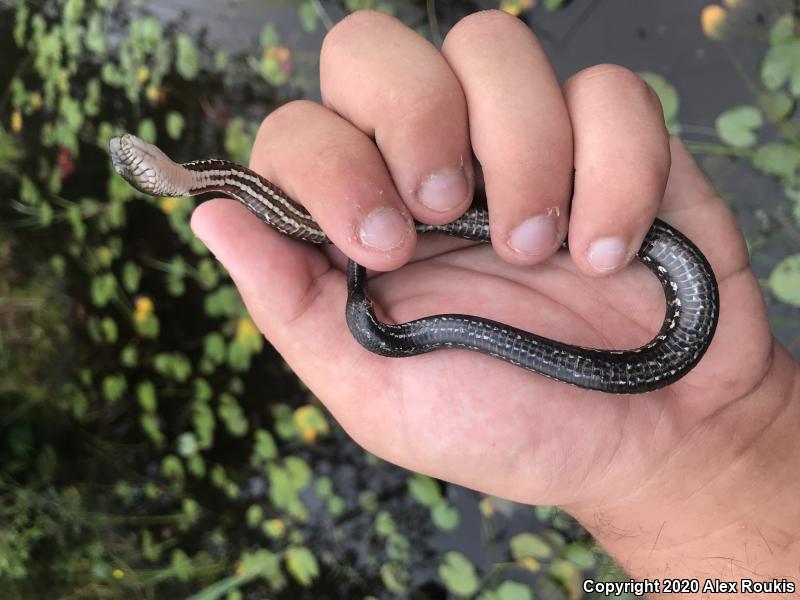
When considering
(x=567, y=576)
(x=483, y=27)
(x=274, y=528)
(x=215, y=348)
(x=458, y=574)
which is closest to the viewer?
(x=483, y=27)

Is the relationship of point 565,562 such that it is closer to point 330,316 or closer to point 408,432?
point 408,432

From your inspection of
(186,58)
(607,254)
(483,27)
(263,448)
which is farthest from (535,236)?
(186,58)

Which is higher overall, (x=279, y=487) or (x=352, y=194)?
(x=352, y=194)

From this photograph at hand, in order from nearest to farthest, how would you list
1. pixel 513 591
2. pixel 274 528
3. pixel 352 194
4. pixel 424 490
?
pixel 352 194 < pixel 513 591 < pixel 424 490 < pixel 274 528

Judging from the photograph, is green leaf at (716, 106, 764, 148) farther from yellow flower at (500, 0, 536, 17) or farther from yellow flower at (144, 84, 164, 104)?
yellow flower at (144, 84, 164, 104)

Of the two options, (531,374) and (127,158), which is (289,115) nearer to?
(127,158)

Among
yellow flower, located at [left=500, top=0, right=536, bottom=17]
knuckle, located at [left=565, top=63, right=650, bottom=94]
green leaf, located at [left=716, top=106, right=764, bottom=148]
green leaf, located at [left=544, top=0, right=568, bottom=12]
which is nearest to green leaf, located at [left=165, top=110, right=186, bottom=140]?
yellow flower, located at [left=500, top=0, right=536, bottom=17]

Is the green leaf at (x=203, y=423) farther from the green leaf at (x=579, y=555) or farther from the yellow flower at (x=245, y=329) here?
the green leaf at (x=579, y=555)

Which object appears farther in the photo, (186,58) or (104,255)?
(104,255)
